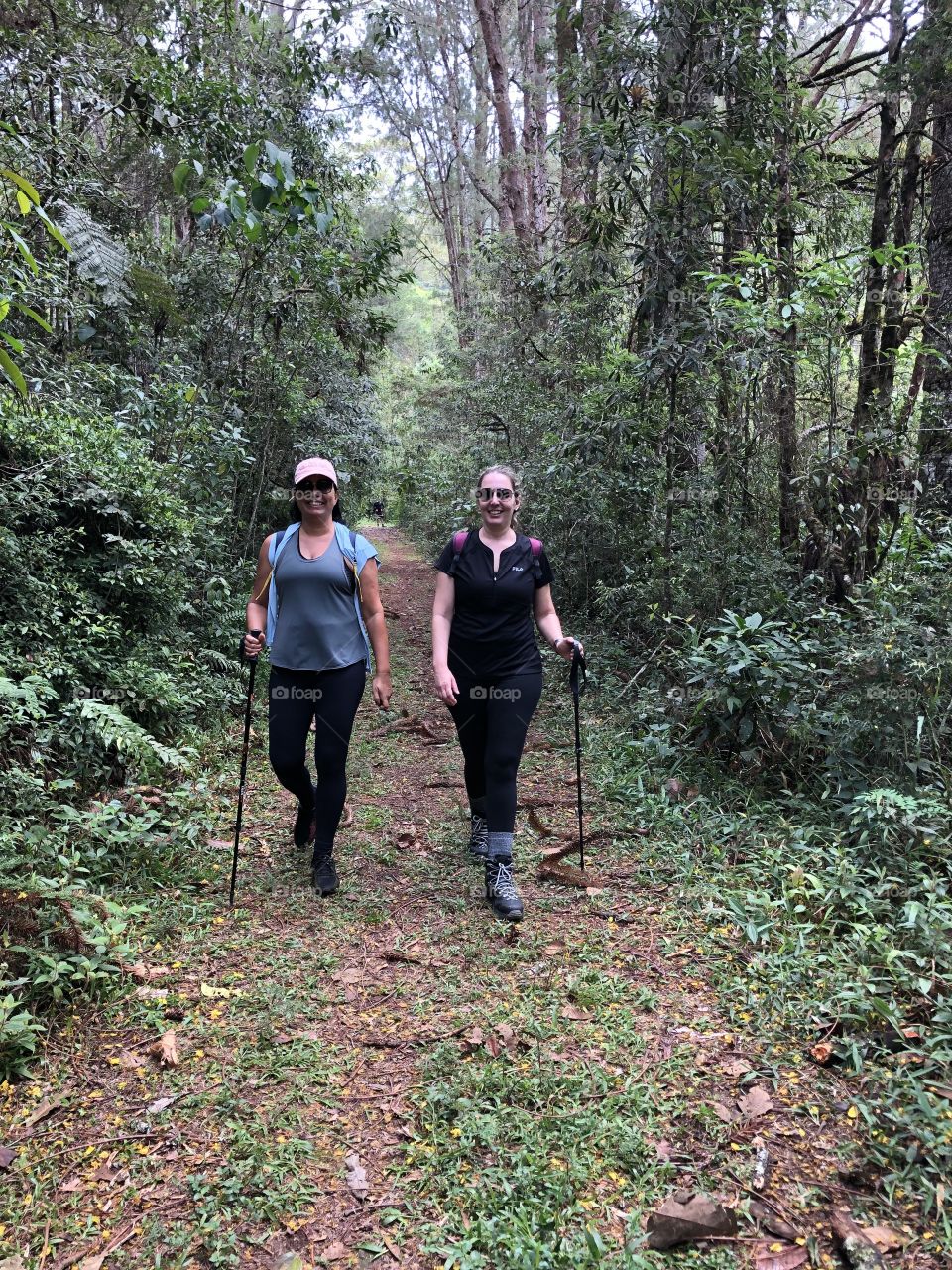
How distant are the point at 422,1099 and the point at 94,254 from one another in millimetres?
6079

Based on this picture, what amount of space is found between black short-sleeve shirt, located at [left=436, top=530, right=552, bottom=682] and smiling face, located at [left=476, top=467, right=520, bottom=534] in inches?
5.0

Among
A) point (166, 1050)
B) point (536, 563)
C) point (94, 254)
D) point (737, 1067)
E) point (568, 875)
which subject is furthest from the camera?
point (94, 254)

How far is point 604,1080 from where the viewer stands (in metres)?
2.70

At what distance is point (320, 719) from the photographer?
387 centimetres

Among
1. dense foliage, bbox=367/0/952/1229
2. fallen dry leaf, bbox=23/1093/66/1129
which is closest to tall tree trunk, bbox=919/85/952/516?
dense foliage, bbox=367/0/952/1229

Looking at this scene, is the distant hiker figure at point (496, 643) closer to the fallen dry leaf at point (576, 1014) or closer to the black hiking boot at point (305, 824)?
the fallen dry leaf at point (576, 1014)

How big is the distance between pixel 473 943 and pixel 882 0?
32.2 feet

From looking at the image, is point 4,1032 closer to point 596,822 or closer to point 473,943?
point 473,943

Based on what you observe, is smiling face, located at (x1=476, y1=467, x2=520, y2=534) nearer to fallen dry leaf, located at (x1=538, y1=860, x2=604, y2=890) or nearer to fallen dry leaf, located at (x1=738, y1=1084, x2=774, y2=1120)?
fallen dry leaf, located at (x1=538, y1=860, x2=604, y2=890)

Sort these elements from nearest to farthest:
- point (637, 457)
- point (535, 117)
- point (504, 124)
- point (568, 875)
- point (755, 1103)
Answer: point (755, 1103), point (568, 875), point (637, 457), point (504, 124), point (535, 117)

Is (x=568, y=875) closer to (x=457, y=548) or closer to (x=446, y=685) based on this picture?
(x=446, y=685)

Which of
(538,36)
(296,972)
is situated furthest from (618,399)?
(538,36)

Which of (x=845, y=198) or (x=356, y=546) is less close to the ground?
(x=845, y=198)

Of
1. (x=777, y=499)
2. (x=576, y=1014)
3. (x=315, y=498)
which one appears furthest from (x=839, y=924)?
(x=777, y=499)
